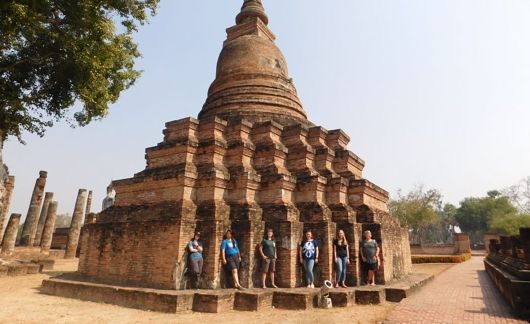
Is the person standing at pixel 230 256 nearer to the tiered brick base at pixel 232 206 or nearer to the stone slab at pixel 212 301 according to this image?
the tiered brick base at pixel 232 206

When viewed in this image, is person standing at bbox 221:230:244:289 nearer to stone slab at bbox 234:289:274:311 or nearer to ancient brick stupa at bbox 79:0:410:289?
ancient brick stupa at bbox 79:0:410:289

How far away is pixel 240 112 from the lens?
43.2ft

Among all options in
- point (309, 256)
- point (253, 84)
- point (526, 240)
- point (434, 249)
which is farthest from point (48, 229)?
point (434, 249)

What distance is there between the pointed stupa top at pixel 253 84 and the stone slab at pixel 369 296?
6612 mm

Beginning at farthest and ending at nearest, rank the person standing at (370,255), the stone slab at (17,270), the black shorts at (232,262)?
the stone slab at (17,270) → the person standing at (370,255) → the black shorts at (232,262)

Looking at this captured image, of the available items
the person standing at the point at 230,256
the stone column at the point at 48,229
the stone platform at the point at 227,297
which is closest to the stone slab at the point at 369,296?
the stone platform at the point at 227,297

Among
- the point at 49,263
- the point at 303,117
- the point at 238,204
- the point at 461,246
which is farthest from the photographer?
the point at 461,246

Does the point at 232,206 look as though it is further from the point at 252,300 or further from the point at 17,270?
the point at 17,270

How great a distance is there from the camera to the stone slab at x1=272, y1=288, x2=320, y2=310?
7797 mm

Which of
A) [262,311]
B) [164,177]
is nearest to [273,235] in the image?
[262,311]

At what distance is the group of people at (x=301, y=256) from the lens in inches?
340

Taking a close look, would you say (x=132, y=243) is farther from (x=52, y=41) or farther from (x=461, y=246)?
(x=461, y=246)

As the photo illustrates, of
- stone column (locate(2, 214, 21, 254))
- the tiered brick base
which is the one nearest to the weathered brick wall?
the tiered brick base

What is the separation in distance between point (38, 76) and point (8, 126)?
1.45 meters
